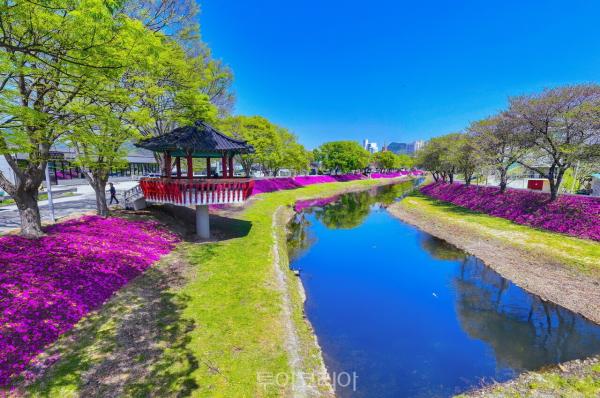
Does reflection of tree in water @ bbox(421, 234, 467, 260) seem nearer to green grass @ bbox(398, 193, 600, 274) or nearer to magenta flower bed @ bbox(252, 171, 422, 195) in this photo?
green grass @ bbox(398, 193, 600, 274)

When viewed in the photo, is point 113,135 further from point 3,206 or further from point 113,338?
point 3,206

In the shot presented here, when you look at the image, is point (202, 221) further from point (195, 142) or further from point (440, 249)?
point (440, 249)

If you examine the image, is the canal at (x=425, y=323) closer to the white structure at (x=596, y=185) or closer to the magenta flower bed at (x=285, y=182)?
the white structure at (x=596, y=185)

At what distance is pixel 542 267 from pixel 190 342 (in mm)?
18110

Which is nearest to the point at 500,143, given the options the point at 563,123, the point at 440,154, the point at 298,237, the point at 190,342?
the point at 563,123

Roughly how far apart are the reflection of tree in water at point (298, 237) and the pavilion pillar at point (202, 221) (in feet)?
19.5

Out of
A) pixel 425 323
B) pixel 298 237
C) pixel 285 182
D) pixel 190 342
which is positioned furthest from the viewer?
pixel 285 182

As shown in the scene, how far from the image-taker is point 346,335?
33.5ft

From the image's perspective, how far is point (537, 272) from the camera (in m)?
14.4

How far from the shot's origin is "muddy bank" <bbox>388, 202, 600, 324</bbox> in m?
11.5

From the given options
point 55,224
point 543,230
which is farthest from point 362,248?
point 55,224

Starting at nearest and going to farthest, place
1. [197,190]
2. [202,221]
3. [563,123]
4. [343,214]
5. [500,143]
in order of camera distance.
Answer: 1. [197,190]
2. [202,221]
3. [563,123]
4. [500,143]
5. [343,214]

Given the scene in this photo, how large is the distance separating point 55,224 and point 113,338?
971cm

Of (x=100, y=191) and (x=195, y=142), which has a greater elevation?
(x=195, y=142)
